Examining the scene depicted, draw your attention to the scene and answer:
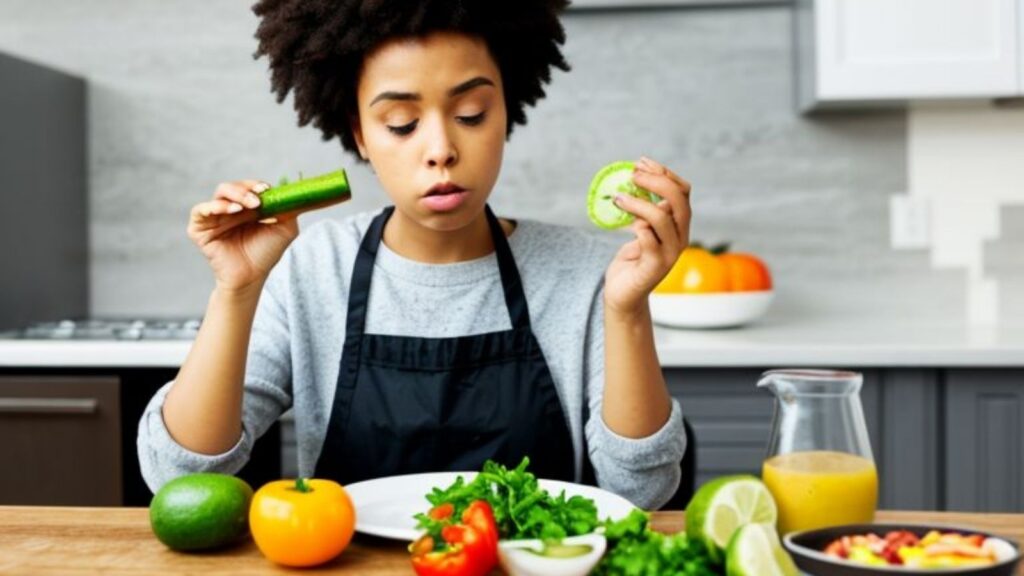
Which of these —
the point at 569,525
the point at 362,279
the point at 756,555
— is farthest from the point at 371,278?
the point at 756,555

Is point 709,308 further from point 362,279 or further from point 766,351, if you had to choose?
point 362,279

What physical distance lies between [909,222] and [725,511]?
6.43ft

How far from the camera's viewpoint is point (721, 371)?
7.06 feet

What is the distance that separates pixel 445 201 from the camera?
48.0 inches

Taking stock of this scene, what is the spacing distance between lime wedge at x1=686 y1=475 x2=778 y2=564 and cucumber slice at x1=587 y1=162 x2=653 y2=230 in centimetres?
33

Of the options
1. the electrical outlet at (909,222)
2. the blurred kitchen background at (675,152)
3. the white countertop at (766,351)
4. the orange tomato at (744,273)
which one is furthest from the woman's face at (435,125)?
the electrical outlet at (909,222)

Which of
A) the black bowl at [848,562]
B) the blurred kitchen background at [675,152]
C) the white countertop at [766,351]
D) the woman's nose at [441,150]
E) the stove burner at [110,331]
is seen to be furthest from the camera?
the blurred kitchen background at [675,152]

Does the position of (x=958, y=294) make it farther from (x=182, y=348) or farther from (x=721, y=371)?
(x=182, y=348)

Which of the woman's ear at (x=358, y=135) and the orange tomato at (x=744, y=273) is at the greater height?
the woman's ear at (x=358, y=135)

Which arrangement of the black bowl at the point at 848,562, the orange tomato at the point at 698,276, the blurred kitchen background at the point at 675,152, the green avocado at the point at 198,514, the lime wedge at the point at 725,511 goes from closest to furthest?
the black bowl at the point at 848,562 → the lime wedge at the point at 725,511 → the green avocado at the point at 198,514 → the orange tomato at the point at 698,276 → the blurred kitchen background at the point at 675,152

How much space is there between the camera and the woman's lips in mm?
1221

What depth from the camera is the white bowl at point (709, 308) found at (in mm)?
2346

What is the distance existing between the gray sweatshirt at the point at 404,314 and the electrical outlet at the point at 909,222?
135 cm

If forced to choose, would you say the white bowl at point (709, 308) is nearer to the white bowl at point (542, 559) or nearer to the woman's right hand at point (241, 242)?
the woman's right hand at point (241, 242)
